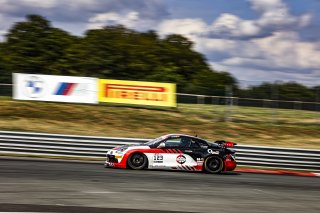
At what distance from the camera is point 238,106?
82.7ft

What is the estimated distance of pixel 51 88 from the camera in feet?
80.3

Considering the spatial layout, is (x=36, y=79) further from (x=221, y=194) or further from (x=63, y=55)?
(x=63, y=55)

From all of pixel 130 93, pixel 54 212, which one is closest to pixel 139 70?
pixel 130 93

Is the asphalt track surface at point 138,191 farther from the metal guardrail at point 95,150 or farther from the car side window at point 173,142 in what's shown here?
the metal guardrail at point 95,150

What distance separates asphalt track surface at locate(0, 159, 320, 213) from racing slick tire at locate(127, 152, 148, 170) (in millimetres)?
389

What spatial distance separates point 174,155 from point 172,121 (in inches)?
408

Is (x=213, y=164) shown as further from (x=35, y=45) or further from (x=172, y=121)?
(x=35, y=45)

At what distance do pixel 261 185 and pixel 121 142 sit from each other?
6.55 meters

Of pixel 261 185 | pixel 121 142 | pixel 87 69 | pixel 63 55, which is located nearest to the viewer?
→ pixel 261 185

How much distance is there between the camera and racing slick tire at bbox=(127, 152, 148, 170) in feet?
46.8

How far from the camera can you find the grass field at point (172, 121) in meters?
23.5

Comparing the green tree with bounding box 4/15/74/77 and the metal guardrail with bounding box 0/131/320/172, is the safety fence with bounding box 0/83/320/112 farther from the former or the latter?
the green tree with bounding box 4/15/74/77

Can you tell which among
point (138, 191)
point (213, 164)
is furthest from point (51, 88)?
point (138, 191)

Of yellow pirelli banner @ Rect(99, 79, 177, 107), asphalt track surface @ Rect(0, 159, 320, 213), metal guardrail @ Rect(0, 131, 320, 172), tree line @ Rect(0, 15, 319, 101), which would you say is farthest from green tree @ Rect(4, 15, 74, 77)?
asphalt track surface @ Rect(0, 159, 320, 213)
